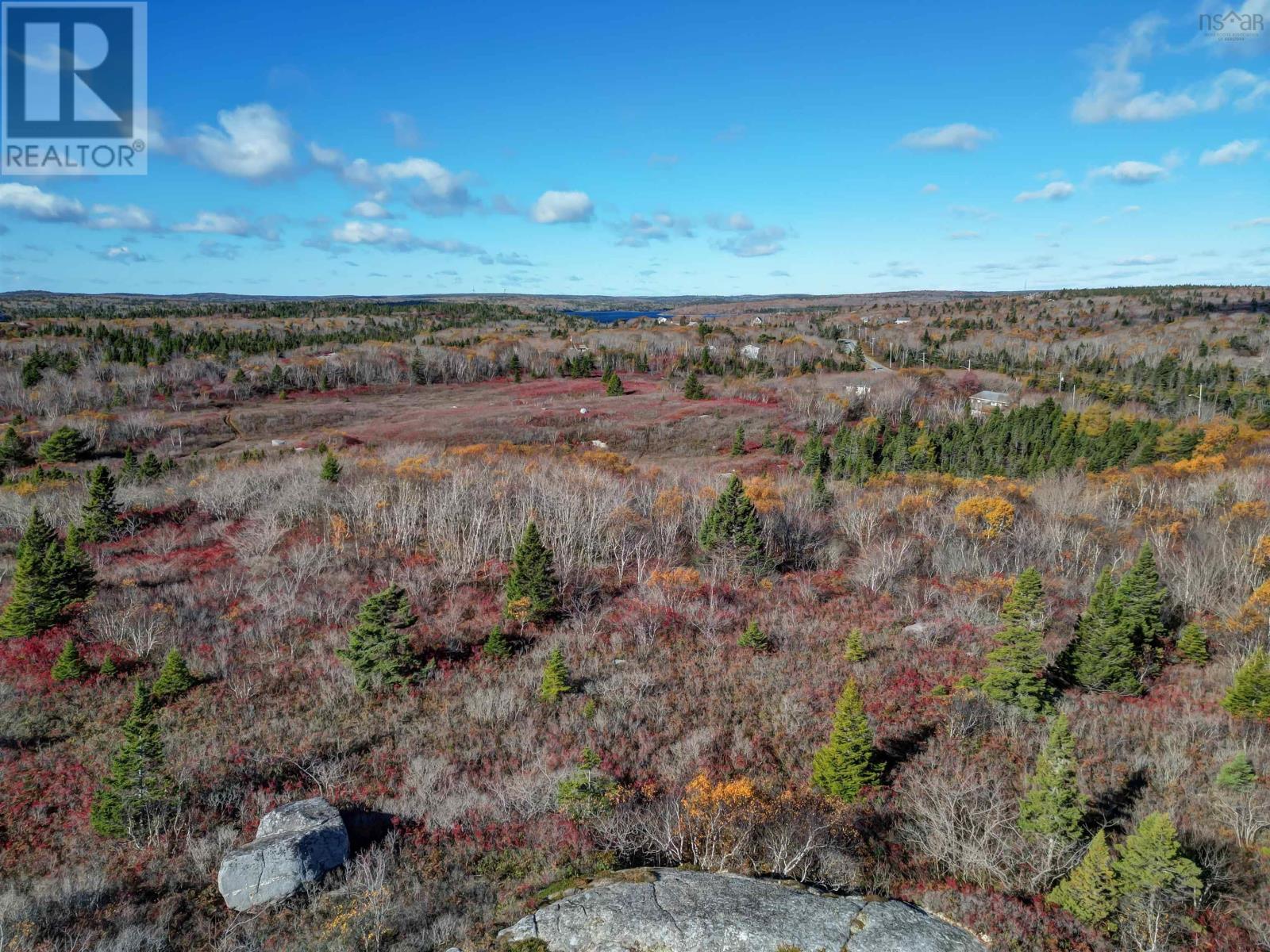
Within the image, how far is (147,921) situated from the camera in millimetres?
11125

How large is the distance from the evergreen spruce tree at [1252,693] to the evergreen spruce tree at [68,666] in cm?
3649

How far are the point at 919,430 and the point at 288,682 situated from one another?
257 feet

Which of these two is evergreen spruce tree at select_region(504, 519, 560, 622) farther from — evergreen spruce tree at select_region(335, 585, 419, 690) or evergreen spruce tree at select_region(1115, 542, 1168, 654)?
evergreen spruce tree at select_region(1115, 542, 1168, 654)

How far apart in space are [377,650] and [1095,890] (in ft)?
64.1

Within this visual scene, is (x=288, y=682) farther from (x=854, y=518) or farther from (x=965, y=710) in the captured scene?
(x=854, y=518)

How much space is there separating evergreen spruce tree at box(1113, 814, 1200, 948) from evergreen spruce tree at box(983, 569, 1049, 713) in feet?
26.9

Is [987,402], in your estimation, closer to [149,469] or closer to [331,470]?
[331,470]

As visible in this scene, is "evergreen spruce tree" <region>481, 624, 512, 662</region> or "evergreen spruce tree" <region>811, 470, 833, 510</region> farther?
"evergreen spruce tree" <region>811, 470, 833, 510</region>

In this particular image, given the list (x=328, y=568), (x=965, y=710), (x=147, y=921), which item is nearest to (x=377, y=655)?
(x=147, y=921)

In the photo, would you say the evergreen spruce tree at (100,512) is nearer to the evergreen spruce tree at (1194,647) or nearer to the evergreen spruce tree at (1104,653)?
the evergreen spruce tree at (1104,653)

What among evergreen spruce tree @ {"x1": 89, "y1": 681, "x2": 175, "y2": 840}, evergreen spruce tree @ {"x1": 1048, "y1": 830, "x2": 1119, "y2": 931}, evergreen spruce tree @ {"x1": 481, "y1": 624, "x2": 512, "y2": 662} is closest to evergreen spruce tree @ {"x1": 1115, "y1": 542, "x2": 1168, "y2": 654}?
evergreen spruce tree @ {"x1": 1048, "y1": 830, "x2": 1119, "y2": 931}

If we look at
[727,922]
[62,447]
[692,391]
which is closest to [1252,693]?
[727,922]

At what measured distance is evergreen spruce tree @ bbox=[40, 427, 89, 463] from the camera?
6178cm

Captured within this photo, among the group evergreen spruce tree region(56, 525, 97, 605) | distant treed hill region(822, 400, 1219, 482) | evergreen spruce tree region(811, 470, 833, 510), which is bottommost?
evergreen spruce tree region(56, 525, 97, 605)
